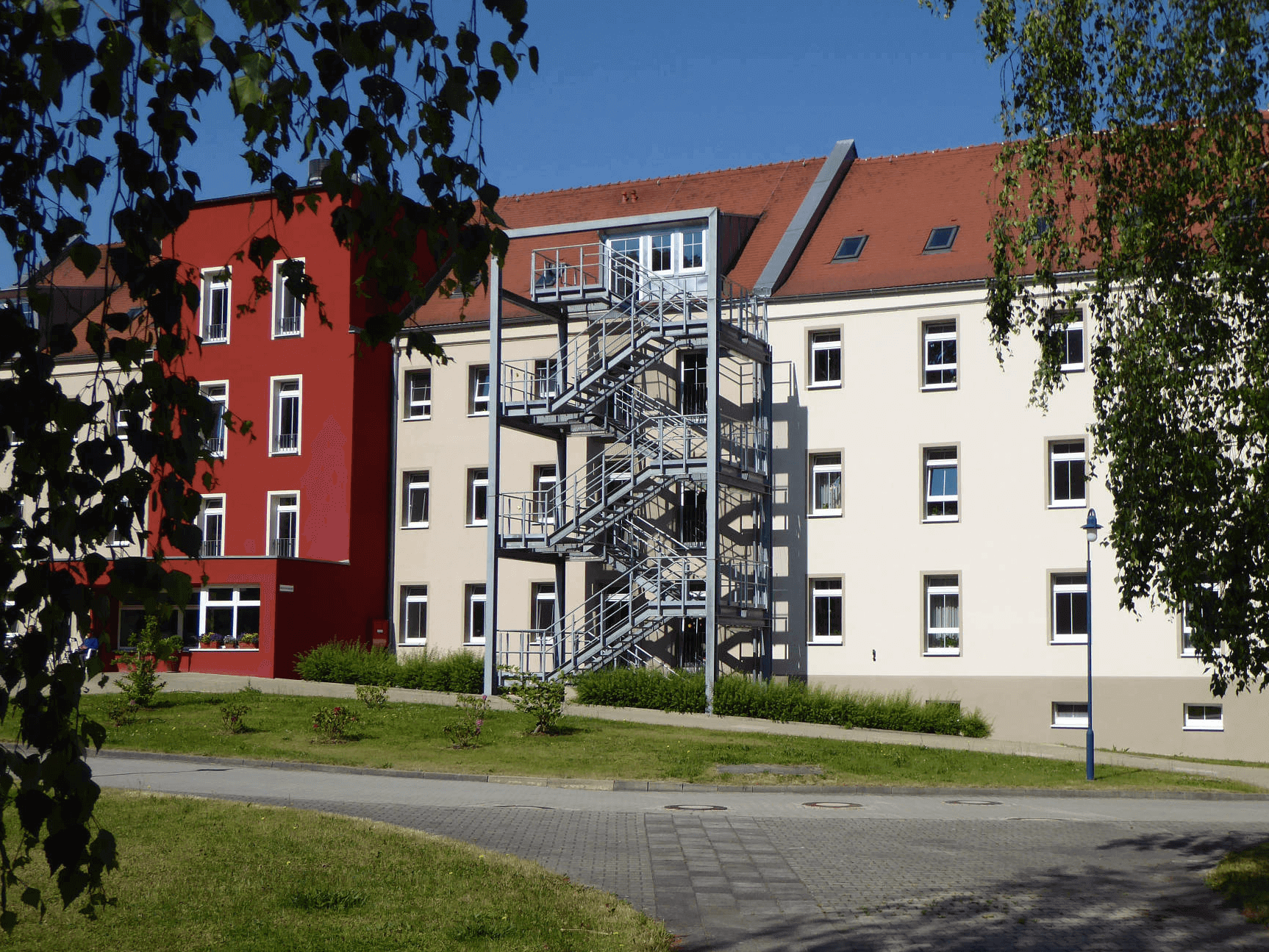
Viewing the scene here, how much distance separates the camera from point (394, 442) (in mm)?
39438

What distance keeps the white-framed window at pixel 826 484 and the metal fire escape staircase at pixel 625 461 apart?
1225 millimetres

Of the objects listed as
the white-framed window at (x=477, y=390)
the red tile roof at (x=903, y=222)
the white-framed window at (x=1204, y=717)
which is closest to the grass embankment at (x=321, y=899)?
the white-framed window at (x=1204, y=717)

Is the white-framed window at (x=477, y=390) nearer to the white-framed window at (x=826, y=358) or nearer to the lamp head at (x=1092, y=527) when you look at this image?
the white-framed window at (x=826, y=358)

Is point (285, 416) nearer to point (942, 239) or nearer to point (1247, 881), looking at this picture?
point (942, 239)

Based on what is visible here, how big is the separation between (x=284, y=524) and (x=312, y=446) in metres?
2.40

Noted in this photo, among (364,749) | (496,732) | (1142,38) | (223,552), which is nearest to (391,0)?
(1142,38)

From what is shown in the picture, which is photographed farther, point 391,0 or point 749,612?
point 749,612

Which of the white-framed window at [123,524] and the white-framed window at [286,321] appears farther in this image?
the white-framed window at [286,321]

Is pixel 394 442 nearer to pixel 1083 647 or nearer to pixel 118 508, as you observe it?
pixel 1083 647

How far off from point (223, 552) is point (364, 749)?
18.7m

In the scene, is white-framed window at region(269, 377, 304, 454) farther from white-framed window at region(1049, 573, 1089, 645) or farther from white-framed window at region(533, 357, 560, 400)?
white-framed window at region(1049, 573, 1089, 645)

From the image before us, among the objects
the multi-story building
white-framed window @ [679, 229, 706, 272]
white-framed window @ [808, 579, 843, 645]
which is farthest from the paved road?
white-framed window @ [679, 229, 706, 272]

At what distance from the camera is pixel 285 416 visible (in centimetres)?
3941

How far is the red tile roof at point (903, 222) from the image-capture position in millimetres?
34375
